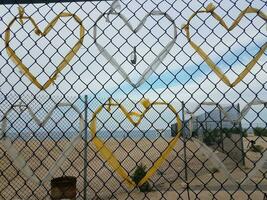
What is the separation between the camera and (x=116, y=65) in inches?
92.7

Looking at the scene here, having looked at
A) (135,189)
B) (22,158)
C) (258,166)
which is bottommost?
(258,166)

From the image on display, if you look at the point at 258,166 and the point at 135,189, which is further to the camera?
the point at 135,189

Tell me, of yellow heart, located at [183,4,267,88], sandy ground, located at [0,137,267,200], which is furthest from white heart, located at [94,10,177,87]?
sandy ground, located at [0,137,267,200]

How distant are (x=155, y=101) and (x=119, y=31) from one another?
20.1 inches

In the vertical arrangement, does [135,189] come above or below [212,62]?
above

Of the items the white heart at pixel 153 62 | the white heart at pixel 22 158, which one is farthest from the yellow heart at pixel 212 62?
the white heart at pixel 22 158

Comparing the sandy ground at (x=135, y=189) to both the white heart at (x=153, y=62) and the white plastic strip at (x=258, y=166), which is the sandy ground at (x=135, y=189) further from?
the white heart at (x=153, y=62)

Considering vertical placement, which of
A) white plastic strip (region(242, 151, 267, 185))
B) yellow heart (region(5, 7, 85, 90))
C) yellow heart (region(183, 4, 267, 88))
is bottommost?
white plastic strip (region(242, 151, 267, 185))

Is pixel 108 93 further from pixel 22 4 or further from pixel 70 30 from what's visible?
pixel 22 4

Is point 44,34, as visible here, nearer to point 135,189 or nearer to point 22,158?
point 22,158

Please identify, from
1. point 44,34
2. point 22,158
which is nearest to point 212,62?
point 44,34

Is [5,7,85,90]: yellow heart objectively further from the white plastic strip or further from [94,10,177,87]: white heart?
the white plastic strip

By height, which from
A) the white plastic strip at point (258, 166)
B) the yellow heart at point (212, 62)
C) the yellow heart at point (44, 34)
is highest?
the yellow heart at point (44, 34)

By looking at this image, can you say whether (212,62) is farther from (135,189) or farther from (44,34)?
(135,189)
